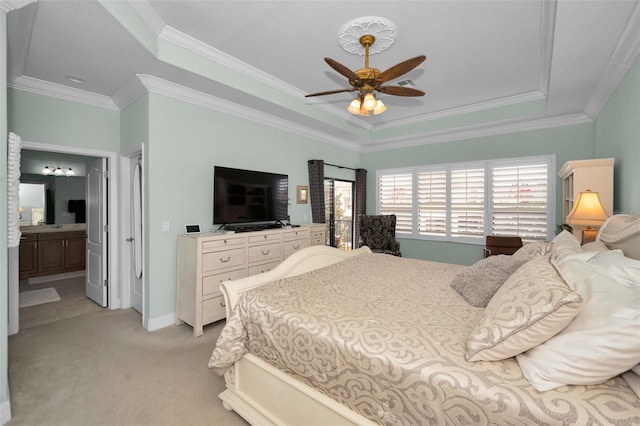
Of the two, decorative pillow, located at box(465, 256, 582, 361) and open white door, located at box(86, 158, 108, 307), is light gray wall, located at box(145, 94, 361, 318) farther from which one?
decorative pillow, located at box(465, 256, 582, 361)

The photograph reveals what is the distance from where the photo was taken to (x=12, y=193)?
206cm

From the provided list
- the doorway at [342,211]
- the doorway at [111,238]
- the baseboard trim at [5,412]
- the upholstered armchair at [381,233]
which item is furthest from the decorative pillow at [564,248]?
the doorway at [111,238]

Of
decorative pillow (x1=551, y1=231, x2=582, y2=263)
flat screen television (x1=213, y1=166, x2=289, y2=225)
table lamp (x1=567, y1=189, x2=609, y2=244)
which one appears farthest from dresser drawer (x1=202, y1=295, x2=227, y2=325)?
table lamp (x1=567, y1=189, x2=609, y2=244)

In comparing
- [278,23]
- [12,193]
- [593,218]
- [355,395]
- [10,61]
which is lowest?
[355,395]

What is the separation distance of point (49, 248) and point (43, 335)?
3113mm

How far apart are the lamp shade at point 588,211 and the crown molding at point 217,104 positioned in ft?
12.2

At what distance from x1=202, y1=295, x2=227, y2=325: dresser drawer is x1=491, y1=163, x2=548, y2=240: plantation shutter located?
4.42 meters

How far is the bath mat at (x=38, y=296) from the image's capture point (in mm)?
3876

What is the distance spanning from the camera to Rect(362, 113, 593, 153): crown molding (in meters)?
4.23

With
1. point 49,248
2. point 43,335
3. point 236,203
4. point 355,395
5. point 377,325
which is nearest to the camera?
point 355,395

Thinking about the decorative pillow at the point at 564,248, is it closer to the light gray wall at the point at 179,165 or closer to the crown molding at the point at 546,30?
the crown molding at the point at 546,30

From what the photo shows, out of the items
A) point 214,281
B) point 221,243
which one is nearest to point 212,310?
point 214,281

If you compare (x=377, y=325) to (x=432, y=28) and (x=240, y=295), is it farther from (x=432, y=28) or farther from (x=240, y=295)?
(x=432, y=28)

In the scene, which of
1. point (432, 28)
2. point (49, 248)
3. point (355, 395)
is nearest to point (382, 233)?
point (432, 28)
